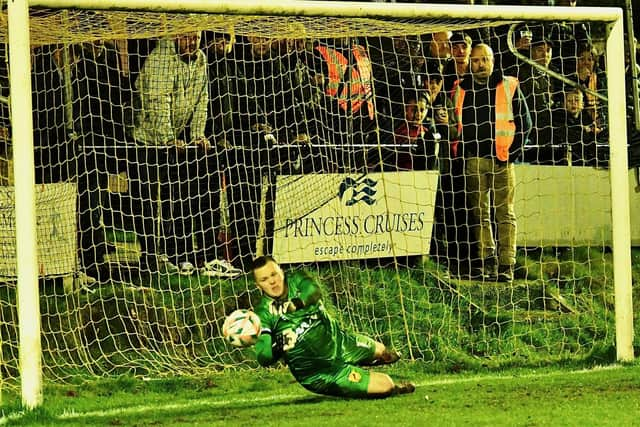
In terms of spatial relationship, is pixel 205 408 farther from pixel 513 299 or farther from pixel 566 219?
pixel 566 219

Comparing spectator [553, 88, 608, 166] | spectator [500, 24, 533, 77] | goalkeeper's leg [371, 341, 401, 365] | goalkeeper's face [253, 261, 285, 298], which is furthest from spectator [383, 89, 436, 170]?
goalkeeper's face [253, 261, 285, 298]

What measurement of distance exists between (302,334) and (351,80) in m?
3.87

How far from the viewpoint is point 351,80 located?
10766 mm

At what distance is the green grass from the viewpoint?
703cm

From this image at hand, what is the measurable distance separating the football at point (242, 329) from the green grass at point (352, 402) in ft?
1.43

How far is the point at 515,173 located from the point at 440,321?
1.85m

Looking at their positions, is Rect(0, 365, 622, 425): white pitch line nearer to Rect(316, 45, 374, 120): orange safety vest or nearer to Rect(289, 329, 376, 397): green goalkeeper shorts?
Rect(289, 329, 376, 397): green goalkeeper shorts

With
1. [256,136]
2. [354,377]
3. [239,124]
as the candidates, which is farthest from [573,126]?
[354,377]

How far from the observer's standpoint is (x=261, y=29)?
9203 mm

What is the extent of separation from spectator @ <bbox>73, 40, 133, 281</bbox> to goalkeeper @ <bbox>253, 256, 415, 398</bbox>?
2.90 metres

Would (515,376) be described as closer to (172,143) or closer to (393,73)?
(172,143)

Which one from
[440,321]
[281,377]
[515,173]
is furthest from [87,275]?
[515,173]

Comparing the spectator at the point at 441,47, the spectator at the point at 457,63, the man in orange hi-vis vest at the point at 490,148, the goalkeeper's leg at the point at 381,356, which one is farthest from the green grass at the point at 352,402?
the spectator at the point at 441,47

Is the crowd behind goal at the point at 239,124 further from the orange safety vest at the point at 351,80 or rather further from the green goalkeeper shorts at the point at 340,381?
the green goalkeeper shorts at the point at 340,381
